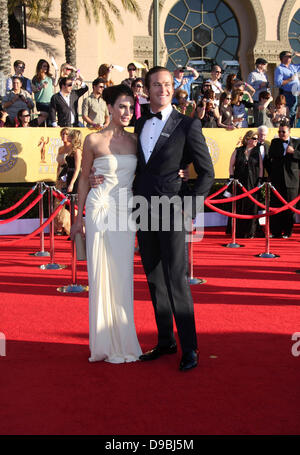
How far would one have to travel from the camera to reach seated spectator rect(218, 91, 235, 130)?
41.5ft

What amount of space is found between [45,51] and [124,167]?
58.7ft

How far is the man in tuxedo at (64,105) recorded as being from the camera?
1158 cm

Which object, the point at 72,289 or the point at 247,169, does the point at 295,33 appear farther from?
the point at 72,289

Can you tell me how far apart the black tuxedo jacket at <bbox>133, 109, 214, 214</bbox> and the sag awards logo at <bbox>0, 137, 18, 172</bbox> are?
286 inches

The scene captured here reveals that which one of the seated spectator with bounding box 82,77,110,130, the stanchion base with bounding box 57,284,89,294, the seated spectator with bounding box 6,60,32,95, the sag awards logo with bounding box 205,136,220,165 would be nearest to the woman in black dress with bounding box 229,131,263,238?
the sag awards logo with bounding box 205,136,220,165

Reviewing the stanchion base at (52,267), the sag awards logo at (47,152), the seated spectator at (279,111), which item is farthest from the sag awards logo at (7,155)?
the seated spectator at (279,111)

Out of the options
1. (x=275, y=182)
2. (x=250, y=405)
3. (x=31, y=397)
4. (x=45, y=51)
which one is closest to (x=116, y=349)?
(x=31, y=397)

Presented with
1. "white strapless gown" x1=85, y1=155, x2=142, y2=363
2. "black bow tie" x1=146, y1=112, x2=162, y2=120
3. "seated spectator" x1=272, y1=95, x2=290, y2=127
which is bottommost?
"white strapless gown" x1=85, y1=155, x2=142, y2=363

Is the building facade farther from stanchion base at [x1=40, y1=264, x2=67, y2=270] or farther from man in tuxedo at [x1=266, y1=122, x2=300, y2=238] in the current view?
stanchion base at [x1=40, y1=264, x2=67, y2=270]

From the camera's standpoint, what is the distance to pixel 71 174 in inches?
387

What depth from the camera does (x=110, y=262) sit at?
4586 mm

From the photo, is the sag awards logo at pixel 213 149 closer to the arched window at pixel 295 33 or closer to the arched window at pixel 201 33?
the arched window at pixel 201 33

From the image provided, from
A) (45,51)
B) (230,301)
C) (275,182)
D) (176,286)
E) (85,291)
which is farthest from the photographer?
(45,51)
